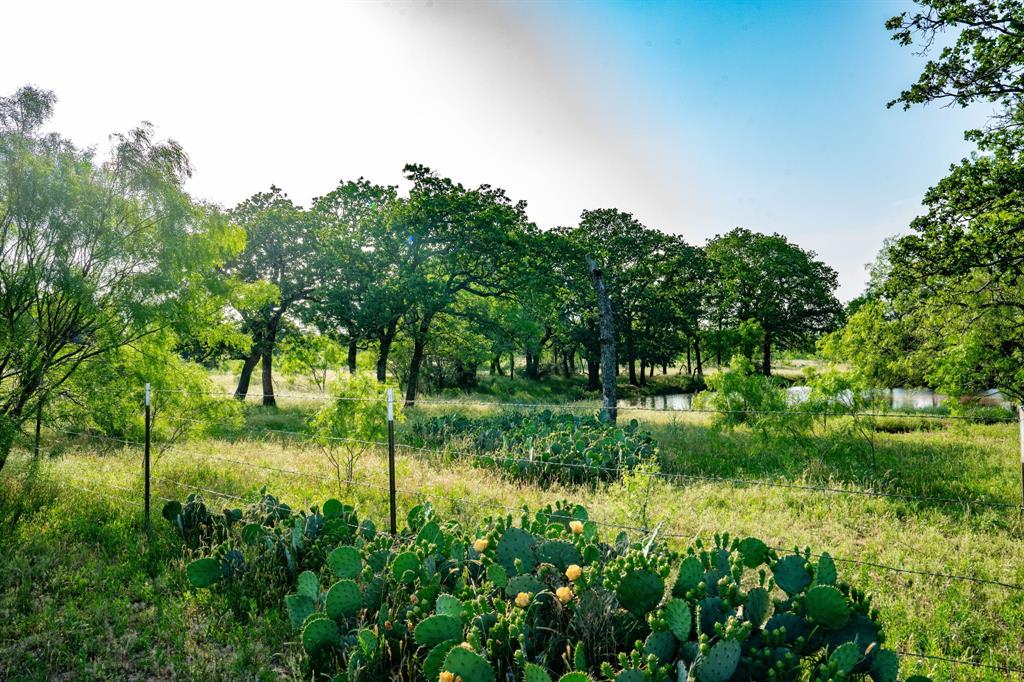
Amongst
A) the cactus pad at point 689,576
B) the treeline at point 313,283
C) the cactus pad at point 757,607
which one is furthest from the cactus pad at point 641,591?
the treeline at point 313,283

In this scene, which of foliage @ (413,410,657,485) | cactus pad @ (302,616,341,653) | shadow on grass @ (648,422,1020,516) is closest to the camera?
cactus pad @ (302,616,341,653)

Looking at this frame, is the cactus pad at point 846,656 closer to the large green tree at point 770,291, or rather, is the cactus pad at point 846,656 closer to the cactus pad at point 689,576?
the cactus pad at point 689,576

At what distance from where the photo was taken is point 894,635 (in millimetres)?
3566

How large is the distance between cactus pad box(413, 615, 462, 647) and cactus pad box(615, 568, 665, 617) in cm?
94

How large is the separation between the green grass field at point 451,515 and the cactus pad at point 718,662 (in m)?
1.05

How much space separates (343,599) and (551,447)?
5.83 metres

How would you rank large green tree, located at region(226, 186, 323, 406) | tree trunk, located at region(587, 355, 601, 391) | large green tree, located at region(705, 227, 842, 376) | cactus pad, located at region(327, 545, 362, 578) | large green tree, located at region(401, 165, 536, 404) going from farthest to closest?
large green tree, located at region(705, 227, 842, 376) → tree trunk, located at region(587, 355, 601, 391) → large green tree, located at region(226, 186, 323, 406) → large green tree, located at region(401, 165, 536, 404) → cactus pad, located at region(327, 545, 362, 578)

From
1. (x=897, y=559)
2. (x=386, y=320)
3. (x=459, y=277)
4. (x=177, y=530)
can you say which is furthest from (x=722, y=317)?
(x=177, y=530)

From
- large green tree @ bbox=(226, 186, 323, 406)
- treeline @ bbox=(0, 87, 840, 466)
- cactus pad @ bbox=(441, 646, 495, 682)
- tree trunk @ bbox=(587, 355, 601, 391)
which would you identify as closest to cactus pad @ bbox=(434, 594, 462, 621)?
cactus pad @ bbox=(441, 646, 495, 682)

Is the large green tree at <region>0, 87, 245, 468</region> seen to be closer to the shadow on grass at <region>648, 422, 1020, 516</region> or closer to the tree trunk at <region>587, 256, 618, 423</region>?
the shadow on grass at <region>648, 422, 1020, 516</region>

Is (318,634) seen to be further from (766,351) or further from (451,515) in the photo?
(766,351)

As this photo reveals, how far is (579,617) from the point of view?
119 inches

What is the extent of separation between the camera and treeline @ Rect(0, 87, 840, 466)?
278 inches

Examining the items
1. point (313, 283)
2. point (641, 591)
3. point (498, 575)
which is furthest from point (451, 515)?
point (313, 283)
